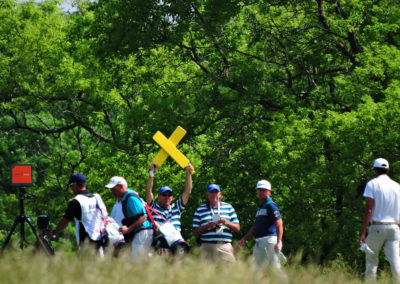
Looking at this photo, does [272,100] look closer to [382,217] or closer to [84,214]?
[382,217]

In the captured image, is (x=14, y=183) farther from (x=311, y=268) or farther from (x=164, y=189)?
(x=311, y=268)

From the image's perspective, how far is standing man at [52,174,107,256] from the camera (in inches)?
318

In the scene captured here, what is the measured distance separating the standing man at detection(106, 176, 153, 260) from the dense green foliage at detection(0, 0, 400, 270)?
6.04 meters

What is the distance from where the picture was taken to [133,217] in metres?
8.23

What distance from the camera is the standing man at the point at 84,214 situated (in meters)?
8.08

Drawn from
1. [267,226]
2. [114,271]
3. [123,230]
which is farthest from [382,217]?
[114,271]

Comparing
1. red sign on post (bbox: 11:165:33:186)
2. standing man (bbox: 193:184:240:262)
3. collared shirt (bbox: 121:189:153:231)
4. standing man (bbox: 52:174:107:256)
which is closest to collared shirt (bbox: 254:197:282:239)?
standing man (bbox: 193:184:240:262)

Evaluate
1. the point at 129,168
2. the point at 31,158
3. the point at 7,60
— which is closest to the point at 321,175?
the point at 129,168

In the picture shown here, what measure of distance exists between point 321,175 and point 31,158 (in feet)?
84.6

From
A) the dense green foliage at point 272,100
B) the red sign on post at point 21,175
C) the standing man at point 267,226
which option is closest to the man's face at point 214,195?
the standing man at point 267,226

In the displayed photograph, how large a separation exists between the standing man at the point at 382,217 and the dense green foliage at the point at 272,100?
16.9 feet

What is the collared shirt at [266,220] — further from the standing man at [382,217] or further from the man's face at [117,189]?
the man's face at [117,189]

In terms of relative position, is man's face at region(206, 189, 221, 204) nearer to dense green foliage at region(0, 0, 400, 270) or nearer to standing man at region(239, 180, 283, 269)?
standing man at region(239, 180, 283, 269)

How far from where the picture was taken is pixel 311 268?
20.3 feet
